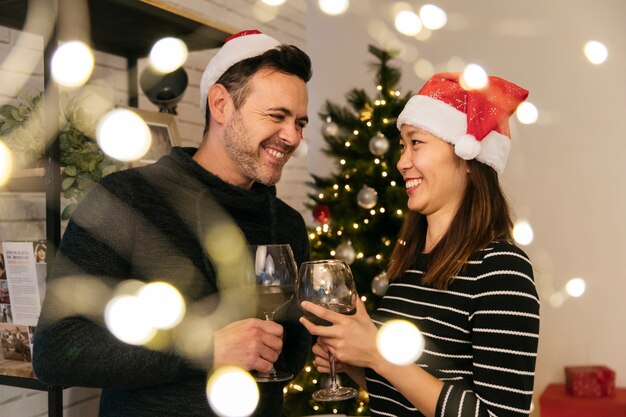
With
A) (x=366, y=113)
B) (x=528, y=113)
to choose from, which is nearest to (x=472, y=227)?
(x=366, y=113)

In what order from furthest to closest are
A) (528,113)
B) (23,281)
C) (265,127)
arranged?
(528,113)
(23,281)
(265,127)

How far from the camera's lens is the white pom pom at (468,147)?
1387 mm

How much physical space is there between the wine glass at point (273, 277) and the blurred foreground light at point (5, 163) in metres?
0.89

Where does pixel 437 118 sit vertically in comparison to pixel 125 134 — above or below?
below

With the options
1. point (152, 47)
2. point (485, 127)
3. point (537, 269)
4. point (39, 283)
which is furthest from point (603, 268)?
point (39, 283)

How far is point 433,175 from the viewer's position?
142cm

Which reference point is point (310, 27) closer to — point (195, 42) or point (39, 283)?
point (195, 42)

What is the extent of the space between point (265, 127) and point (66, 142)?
56 cm

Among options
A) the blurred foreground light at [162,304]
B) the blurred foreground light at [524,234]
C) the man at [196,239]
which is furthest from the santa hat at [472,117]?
the blurred foreground light at [524,234]

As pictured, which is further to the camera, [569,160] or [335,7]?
[335,7]

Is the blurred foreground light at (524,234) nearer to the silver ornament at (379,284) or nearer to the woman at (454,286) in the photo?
the silver ornament at (379,284)

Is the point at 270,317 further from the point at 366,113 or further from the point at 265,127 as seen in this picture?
the point at 366,113

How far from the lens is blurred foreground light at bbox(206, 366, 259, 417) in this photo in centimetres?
131

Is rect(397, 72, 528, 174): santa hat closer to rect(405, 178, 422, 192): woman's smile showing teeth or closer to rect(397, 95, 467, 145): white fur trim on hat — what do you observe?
rect(397, 95, 467, 145): white fur trim on hat
